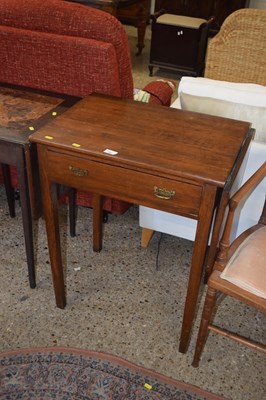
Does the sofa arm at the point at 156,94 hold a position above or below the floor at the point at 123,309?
above

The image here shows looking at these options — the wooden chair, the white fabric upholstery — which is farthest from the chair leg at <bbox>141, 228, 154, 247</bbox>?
the wooden chair

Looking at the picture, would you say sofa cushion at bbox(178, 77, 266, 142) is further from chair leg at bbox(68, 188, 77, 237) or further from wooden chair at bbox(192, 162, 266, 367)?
chair leg at bbox(68, 188, 77, 237)

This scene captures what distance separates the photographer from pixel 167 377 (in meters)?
A: 1.45

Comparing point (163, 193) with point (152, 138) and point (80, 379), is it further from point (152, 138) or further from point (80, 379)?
point (80, 379)

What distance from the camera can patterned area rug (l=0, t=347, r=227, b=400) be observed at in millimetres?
1386

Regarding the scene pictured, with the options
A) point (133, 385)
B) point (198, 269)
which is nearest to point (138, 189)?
point (198, 269)

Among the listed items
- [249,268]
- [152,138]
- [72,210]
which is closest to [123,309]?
[72,210]

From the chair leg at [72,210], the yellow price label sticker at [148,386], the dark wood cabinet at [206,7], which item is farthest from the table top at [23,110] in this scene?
the dark wood cabinet at [206,7]

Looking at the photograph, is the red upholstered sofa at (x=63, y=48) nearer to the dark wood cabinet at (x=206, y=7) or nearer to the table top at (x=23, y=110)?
the table top at (x=23, y=110)

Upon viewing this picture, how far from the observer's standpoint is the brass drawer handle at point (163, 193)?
1.15m

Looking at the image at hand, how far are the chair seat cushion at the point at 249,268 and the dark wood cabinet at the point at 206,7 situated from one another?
4.08 metres

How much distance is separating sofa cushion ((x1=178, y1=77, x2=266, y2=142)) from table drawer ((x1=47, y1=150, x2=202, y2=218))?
0.56 m

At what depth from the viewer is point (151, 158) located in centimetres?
114

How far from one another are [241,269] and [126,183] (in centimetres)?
44
